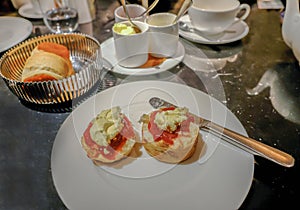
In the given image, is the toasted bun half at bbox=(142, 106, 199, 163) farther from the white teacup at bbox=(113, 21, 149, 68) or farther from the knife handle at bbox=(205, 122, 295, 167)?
the white teacup at bbox=(113, 21, 149, 68)

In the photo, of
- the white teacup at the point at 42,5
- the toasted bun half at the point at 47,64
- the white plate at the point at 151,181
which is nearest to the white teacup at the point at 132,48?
the toasted bun half at the point at 47,64

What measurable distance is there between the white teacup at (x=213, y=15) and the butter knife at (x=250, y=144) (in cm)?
35

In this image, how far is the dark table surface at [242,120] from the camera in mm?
429

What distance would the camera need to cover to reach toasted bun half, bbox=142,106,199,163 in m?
0.45

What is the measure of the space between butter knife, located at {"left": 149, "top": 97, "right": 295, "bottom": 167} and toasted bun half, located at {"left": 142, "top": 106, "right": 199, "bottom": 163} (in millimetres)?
40

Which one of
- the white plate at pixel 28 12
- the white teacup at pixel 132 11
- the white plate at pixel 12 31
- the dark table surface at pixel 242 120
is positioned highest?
the white teacup at pixel 132 11

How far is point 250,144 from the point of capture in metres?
0.45

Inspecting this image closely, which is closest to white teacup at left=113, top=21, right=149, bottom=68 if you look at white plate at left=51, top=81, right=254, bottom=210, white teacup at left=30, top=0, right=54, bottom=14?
white plate at left=51, top=81, right=254, bottom=210

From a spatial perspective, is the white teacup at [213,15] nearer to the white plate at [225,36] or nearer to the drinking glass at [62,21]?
the white plate at [225,36]

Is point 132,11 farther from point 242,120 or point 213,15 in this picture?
point 242,120

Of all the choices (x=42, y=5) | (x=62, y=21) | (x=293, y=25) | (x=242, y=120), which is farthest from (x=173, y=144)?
(x=42, y=5)

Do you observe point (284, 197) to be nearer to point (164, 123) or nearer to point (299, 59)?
point (164, 123)

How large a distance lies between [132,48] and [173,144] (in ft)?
0.98

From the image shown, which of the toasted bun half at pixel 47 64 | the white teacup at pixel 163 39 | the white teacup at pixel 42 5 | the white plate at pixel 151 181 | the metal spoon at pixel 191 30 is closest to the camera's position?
the white plate at pixel 151 181
